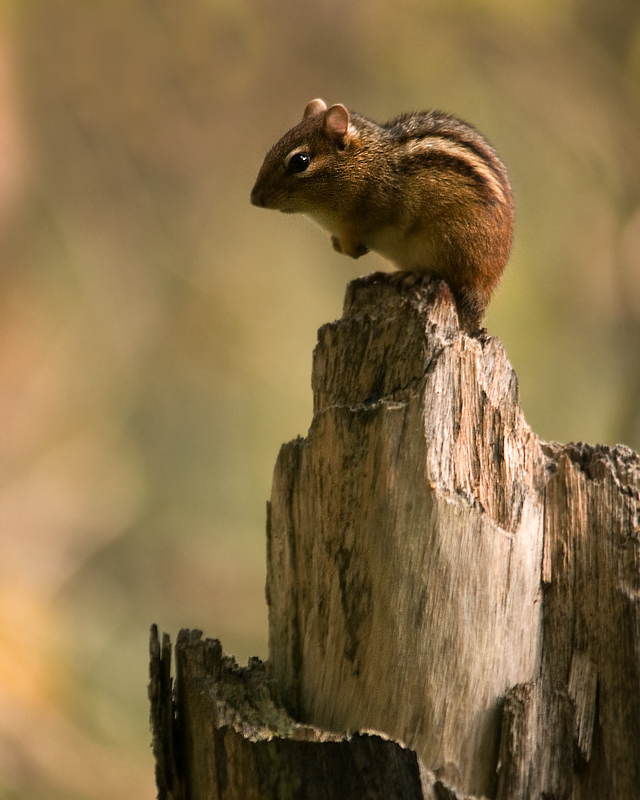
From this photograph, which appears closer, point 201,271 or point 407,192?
point 407,192

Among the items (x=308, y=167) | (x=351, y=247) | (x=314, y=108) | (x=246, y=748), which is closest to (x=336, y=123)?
(x=308, y=167)

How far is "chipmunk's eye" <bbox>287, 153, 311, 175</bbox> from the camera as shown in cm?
311

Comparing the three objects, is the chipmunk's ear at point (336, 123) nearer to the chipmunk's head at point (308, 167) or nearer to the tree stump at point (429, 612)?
the chipmunk's head at point (308, 167)

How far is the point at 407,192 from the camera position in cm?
300

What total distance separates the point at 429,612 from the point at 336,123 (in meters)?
1.86

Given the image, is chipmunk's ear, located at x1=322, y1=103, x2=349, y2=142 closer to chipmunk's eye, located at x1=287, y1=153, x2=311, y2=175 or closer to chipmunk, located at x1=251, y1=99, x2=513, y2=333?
chipmunk, located at x1=251, y1=99, x2=513, y2=333


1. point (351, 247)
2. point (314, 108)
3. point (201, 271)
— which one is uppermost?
point (201, 271)

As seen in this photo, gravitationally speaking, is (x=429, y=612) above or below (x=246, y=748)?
above

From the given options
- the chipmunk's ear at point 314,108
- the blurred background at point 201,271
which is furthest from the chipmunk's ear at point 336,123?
the blurred background at point 201,271

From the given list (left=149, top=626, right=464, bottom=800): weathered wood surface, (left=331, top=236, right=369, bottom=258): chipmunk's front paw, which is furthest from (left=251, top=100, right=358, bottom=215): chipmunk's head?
(left=149, top=626, right=464, bottom=800): weathered wood surface

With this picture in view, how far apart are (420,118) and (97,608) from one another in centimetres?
344

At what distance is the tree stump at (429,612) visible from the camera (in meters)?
2.11

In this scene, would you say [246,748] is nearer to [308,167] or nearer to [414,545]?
[414,545]

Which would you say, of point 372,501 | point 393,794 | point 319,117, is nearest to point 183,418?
point 319,117
